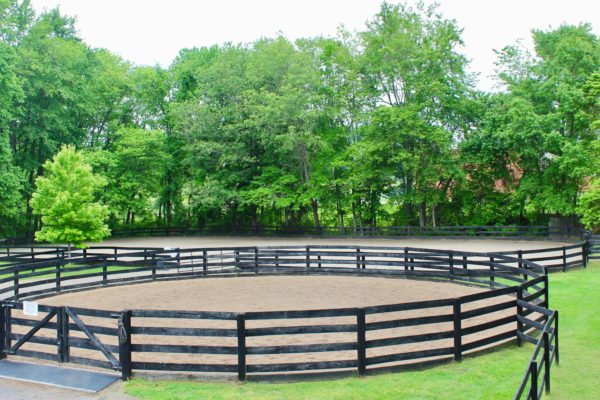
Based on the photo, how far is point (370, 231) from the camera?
38500 mm

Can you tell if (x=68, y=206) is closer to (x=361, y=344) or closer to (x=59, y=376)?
(x=59, y=376)

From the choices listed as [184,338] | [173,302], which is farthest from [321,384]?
[173,302]

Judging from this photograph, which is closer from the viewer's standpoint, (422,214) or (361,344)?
(361,344)

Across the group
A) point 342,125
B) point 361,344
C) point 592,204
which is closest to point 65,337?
point 361,344

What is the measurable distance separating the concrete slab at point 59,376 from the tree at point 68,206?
16.5 m

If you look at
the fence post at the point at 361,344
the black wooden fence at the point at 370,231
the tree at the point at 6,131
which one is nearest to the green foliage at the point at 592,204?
the black wooden fence at the point at 370,231

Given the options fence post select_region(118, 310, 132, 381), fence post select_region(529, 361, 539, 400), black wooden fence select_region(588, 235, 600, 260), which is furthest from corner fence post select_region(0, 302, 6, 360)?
black wooden fence select_region(588, 235, 600, 260)

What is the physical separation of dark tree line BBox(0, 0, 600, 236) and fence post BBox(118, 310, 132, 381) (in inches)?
1183

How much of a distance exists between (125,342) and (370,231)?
31.6m

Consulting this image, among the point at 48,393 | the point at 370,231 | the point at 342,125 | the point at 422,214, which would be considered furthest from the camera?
the point at 342,125

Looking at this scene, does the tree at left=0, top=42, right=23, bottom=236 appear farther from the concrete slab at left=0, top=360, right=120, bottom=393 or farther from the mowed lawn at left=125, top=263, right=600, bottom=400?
the mowed lawn at left=125, top=263, right=600, bottom=400

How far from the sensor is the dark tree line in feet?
113

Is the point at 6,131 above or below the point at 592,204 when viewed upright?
above

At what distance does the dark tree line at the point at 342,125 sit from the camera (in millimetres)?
34344
